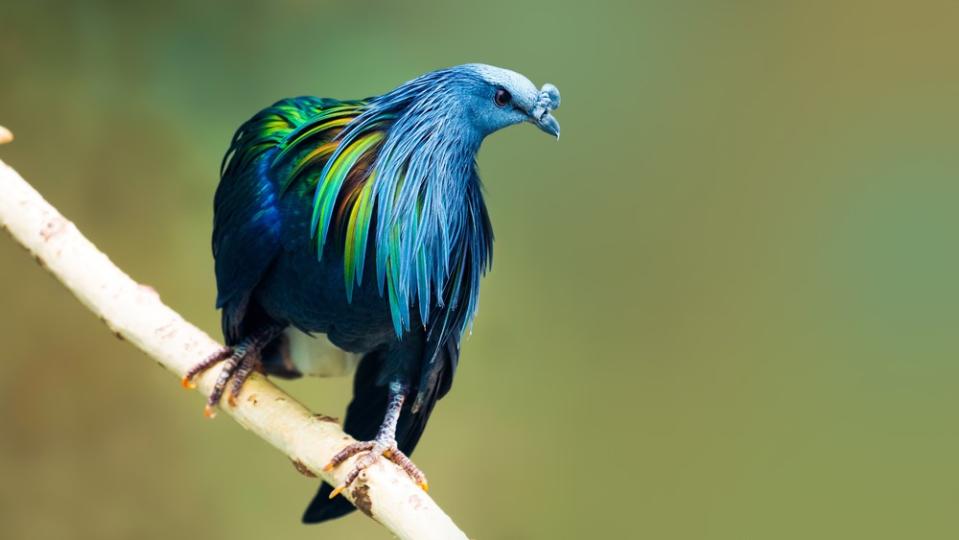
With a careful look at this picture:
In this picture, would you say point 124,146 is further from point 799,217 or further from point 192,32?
point 799,217

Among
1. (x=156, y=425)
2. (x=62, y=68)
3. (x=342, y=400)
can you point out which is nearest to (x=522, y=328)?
(x=342, y=400)

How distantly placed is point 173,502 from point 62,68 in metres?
1.23

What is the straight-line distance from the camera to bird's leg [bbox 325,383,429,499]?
5.59ft

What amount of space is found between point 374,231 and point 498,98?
0.29 meters

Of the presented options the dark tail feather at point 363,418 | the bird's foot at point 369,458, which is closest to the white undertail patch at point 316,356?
the dark tail feather at point 363,418

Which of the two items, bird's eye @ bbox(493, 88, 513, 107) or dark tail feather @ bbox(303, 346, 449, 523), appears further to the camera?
dark tail feather @ bbox(303, 346, 449, 523)

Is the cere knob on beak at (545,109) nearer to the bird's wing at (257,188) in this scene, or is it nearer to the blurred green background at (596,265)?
the bird's wing at (257,188)

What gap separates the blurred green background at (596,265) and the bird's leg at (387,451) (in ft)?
3.45

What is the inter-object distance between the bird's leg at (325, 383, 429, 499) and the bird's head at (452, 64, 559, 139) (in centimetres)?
54

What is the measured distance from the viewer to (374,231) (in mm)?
1710

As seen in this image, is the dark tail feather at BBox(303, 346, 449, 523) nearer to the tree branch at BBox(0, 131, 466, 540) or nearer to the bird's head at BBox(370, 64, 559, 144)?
the tree branch at BBox(0, 131, 466, 540)

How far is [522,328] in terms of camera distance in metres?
3.04

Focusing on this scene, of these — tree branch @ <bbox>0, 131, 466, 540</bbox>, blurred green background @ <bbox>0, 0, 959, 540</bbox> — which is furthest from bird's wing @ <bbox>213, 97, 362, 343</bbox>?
blurred green background @ <bbox>0, 0, 959, 540</bbox>

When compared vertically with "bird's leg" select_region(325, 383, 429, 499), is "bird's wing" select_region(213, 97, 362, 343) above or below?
above
